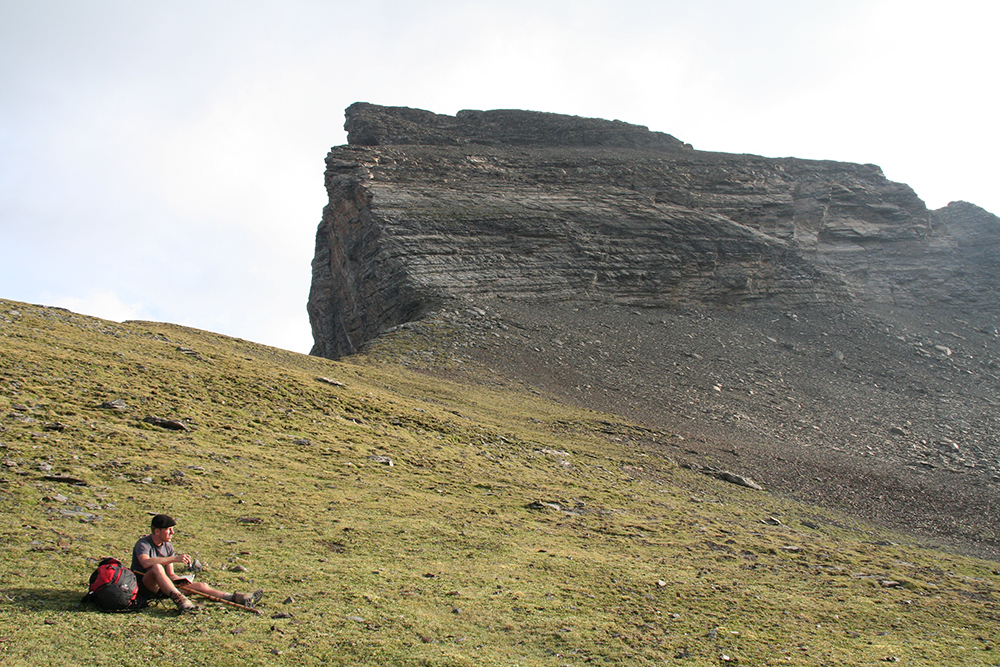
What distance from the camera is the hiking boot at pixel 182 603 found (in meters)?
8.14

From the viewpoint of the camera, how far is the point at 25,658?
263 inches

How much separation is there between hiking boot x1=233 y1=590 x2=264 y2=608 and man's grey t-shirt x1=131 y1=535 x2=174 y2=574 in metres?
0.99

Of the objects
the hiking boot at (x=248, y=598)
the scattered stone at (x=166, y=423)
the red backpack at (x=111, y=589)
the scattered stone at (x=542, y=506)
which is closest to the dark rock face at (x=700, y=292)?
the scattered stone at (x=542, y=506)

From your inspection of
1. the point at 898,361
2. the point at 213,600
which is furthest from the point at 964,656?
the point at 898,361

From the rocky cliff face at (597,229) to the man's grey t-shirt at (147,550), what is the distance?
129 feet

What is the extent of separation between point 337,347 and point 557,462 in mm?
42246

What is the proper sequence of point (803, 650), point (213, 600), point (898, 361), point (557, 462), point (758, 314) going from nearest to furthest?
point (213, 600)
point (803, 650)
point (557, 462)
point (898, 361)
point (758, 314)

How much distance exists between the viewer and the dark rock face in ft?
107

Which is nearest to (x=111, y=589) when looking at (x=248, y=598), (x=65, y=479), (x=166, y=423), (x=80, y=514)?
(x=248, y=598)

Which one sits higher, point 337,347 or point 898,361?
point 898,361

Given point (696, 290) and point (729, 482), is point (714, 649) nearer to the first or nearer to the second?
point (729, 482)

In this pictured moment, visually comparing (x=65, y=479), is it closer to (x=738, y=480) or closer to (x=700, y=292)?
(x=738, y=480)

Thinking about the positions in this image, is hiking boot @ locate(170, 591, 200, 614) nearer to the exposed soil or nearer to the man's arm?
the man's arm

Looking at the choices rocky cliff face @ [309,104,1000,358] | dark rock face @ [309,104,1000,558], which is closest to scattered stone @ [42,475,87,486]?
dark rock face @ [309,104,1000,558]
